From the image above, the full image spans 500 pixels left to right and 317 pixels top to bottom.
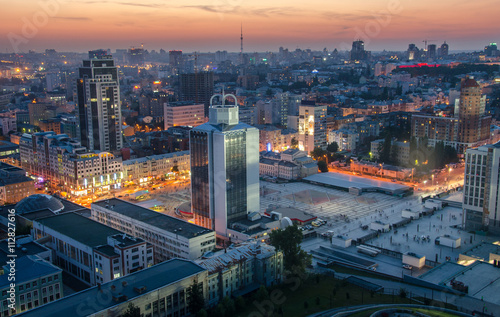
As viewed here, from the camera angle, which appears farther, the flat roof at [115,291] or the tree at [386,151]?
the tree at [386,151]

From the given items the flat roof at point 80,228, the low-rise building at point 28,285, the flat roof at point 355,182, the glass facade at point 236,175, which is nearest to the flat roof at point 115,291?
the low-rise building at point 28,285

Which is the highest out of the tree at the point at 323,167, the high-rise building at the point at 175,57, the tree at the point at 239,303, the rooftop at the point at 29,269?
the high-rise building at the point at 175,57

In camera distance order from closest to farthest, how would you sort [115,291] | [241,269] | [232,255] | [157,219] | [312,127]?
[115,291] < [241,269] < [232,255] < [157,219] < [312,127]

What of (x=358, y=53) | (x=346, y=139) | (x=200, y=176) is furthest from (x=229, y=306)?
(x=358, y=53)

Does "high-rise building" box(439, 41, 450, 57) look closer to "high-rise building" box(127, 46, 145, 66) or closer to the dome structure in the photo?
"high-rise building" box(127, 46, 145, 66)

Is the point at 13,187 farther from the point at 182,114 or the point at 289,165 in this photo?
the point at 182,114

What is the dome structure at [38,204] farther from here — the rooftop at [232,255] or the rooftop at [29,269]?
the rooftop at [232,255]
